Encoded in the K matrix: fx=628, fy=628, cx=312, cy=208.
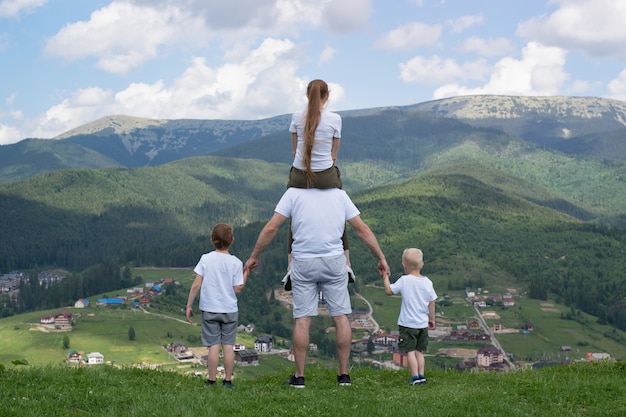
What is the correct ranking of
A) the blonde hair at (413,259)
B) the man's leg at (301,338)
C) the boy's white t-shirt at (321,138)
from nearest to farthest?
the boy's white t-shirt at (321,138) → the man's leg at (301,338) → the blonde hair at (413,259)

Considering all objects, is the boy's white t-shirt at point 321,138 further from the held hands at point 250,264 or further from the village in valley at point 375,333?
the village in valley at point 375,333

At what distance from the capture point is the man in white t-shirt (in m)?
10.0

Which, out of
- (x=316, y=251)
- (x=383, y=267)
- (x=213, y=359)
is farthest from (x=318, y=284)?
(x=213, y=359)

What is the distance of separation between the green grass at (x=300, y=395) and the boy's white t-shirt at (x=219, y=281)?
137 cm

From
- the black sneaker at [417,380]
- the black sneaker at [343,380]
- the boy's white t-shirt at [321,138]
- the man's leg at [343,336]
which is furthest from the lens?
the black sneaker at [417,380]

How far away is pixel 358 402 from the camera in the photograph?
30.9 ft

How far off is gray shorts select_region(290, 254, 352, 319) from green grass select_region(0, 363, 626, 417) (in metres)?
1.34

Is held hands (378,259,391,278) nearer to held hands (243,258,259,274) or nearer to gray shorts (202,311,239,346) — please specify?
held hands (243,258,259,274)

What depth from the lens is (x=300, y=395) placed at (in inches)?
387

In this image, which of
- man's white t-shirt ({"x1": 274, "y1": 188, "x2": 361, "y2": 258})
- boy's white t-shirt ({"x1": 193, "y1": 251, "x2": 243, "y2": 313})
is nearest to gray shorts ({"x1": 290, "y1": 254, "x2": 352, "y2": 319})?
man's white t-shirt ({"x1": 274, "y1": 188, "x2": 361, "y2": 258})

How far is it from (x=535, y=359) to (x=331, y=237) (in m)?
103

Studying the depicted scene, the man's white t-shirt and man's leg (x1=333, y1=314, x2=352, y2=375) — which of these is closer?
the man's white t-shirt

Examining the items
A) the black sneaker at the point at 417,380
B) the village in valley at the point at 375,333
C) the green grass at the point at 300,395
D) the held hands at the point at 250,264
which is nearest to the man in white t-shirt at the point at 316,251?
the held hands at the point at 250,264

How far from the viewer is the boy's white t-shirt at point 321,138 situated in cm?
1011
